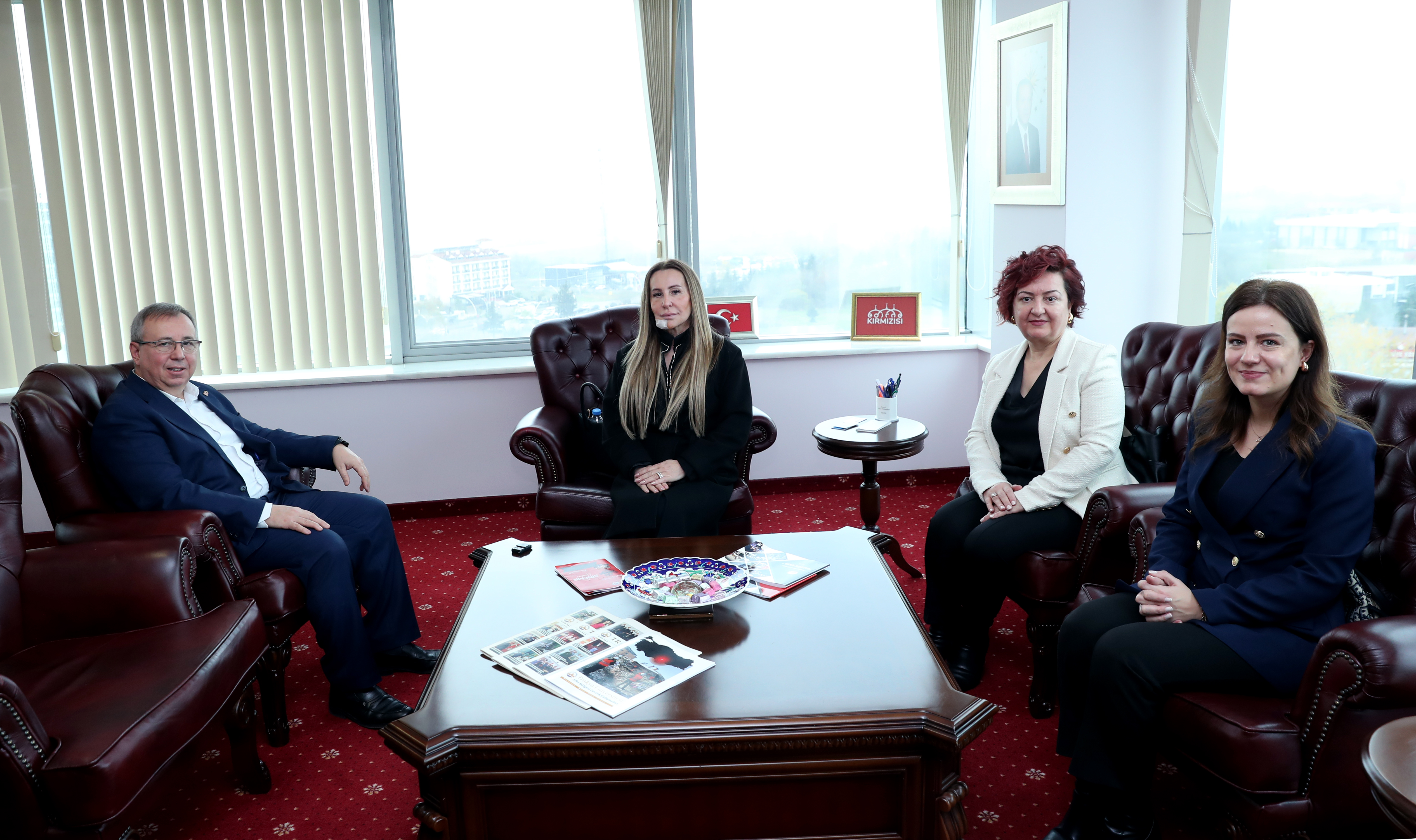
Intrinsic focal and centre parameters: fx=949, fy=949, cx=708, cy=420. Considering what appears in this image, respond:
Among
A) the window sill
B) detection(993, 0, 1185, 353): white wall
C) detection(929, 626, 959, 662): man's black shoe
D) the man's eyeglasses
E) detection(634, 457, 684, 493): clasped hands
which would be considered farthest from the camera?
the window sill

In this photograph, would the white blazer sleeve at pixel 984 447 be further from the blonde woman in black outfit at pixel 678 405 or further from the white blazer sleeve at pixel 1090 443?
the blonde woman in black outfit at pixel 678 405

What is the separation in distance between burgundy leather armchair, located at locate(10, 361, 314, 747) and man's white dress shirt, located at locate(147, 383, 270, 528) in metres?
0.27

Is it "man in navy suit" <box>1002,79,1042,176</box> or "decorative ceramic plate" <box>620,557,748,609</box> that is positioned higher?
"man in navy suit" <box>1002,79,1042,176</box>

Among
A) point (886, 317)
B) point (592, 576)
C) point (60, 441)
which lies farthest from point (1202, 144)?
point (60, 441)

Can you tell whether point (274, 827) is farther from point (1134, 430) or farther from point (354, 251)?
point (354, 251)

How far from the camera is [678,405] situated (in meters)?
3.54

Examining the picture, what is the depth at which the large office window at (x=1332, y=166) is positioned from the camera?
9.93 feet

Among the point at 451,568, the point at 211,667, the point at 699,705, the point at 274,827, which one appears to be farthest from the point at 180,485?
the point at 699,705

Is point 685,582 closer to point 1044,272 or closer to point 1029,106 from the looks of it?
point 1044,272

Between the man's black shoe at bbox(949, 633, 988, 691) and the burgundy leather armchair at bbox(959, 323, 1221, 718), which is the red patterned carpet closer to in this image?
the man's black shoe at bbox(949, 633, 988, 691)

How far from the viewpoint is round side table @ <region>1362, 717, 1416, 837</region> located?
130 cm

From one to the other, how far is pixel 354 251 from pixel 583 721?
140 inches

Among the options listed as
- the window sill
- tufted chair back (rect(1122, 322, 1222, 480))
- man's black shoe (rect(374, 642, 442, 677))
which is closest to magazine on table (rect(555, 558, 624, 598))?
man's black shoe (rect(374, 642, 442, 677))

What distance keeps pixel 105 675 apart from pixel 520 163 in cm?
341
